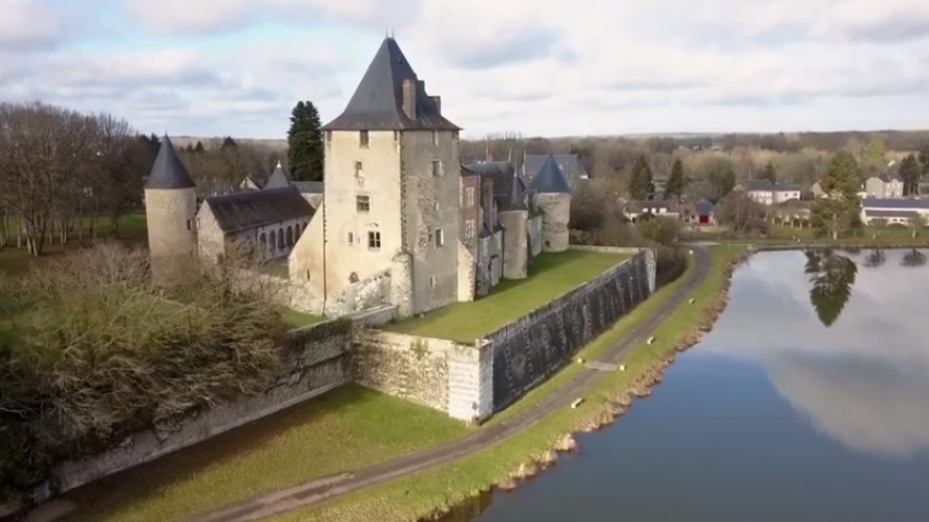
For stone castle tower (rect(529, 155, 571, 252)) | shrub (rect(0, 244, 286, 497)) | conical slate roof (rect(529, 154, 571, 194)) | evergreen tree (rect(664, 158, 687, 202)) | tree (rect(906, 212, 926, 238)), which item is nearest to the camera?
shrub (rect(0, 244, 286, 497))

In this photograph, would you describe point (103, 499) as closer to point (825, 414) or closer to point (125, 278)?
point (125, 278)

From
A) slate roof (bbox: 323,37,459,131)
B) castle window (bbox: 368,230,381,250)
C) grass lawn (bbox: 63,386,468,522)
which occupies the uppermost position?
slate roof (bbox: 323,37,459,131)

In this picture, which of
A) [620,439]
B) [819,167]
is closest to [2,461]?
[620,439]

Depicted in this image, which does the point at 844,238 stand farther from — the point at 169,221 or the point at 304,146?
the point at 169,221

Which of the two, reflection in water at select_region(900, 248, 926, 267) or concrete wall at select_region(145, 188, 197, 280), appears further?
reflection in water at select_region(900, 248, 926, 267)

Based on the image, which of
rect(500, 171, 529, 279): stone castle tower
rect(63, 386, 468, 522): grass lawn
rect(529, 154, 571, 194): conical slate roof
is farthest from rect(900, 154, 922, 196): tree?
rect(63, 386, 468, 522): grass lawn

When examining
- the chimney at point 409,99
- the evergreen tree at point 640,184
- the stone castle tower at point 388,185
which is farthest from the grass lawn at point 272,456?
the evergreen tree at point 640,184

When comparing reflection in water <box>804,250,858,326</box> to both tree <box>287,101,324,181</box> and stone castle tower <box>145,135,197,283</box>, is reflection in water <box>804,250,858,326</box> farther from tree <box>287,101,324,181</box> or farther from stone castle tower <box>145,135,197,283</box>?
tree <box>287,101,324,181</box>
